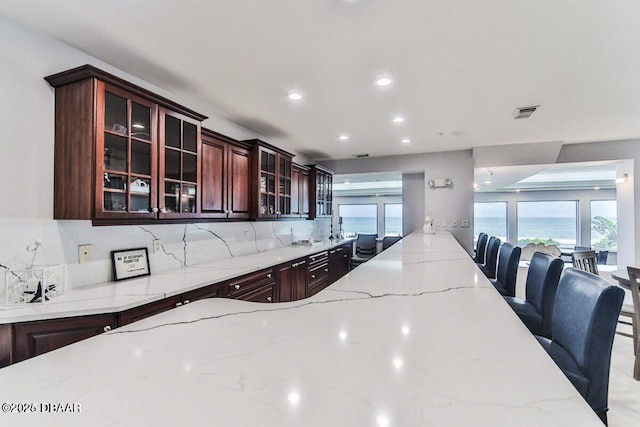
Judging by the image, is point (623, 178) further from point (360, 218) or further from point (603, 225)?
point (360, 218)

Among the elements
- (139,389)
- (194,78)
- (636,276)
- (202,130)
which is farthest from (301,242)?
(139,389)

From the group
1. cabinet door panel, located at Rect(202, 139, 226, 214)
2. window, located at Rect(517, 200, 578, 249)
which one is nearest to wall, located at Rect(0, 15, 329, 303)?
cabinet door panel, located at Rect(202, 139, 226, 214)

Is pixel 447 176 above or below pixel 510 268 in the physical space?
above

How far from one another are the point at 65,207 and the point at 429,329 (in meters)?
2.12

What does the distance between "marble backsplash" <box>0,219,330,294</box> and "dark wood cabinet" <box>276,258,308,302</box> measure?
1.81ft

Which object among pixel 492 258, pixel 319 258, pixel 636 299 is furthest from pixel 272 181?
pixel 636 299

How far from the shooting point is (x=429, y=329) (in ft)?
3.12

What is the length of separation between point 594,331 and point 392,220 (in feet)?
30.9

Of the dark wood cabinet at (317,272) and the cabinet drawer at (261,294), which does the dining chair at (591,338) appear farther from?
the dark wood cabinet at (317,272)

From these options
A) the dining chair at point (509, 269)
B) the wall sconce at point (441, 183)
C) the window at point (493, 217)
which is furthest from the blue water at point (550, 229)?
the dining chair at point (509, 269)

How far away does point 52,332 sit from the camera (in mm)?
1505

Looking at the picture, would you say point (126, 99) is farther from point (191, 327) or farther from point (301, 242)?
point (301, 242)

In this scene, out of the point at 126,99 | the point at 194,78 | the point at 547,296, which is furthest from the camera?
the point at 194,78

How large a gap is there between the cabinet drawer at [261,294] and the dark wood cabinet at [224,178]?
783mm
